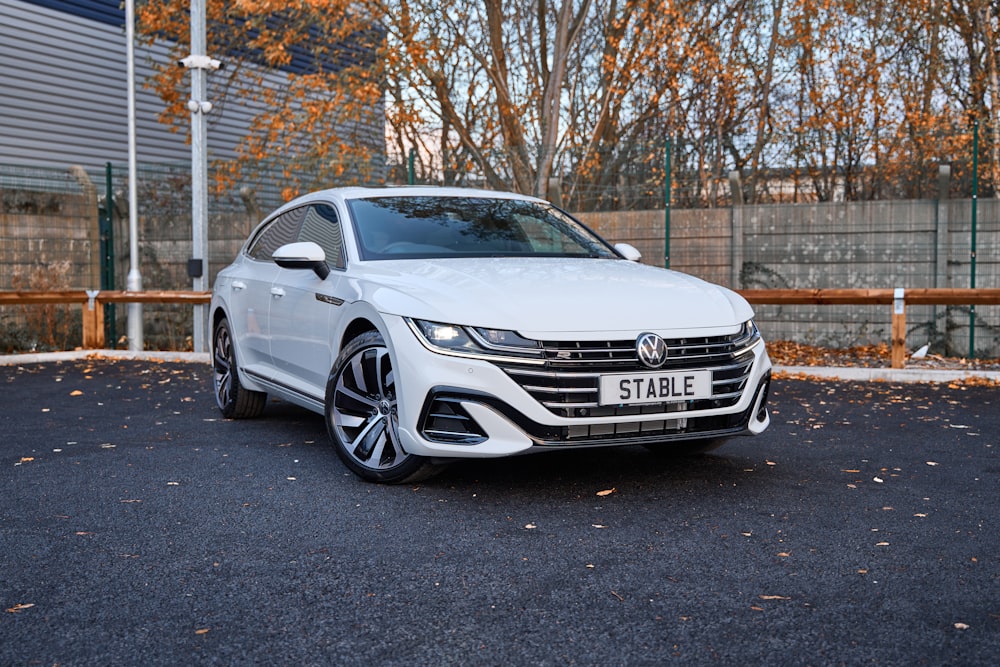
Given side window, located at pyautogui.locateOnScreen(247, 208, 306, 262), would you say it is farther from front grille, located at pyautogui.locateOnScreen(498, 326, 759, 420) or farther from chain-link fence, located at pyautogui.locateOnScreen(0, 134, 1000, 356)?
chain-link fence, located at pyautogui.locateOnScreen(0, 134, 1000, 356)

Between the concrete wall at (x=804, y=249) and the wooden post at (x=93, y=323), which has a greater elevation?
the concrete wall at (x=804, y=249)

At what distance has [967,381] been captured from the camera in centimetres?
945

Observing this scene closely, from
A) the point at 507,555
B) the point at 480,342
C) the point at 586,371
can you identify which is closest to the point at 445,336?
the point at 480,342

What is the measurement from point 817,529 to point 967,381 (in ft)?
20.2

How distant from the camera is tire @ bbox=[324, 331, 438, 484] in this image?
4816mm

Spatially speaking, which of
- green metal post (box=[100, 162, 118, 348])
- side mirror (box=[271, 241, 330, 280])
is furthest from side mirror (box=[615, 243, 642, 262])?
green metal post (box=[100, 162, 118, 348])

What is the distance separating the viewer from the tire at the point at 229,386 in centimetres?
707

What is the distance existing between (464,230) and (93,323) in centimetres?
856

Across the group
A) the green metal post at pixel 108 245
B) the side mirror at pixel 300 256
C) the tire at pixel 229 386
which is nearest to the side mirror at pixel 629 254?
the side mirror at pixel 300 256

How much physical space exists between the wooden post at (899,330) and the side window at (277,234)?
6097mm

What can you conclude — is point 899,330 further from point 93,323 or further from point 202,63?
point 93,323

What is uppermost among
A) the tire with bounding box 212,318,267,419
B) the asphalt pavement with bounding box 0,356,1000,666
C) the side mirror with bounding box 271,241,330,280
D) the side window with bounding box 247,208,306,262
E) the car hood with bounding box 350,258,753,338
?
the side window with bounding box 247,208,306,262

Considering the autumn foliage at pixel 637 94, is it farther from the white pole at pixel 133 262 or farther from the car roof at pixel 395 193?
the car roof at pixel 395 193

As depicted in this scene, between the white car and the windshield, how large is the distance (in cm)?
1
